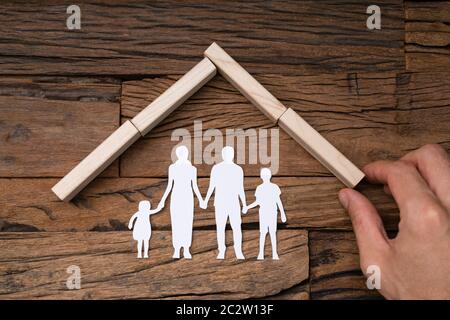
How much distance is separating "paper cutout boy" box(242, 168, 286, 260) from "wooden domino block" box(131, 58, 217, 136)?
0.76ft

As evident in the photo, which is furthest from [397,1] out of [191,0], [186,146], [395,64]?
[186,146]

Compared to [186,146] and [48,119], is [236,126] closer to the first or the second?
[186,146]

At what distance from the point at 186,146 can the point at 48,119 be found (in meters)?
0.28

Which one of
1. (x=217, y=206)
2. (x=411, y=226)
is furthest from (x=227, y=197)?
(x=411, y=226)

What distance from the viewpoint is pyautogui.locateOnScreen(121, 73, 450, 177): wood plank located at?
0.96 metres

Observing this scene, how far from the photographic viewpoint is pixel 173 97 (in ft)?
3.02

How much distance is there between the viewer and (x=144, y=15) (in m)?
1.00

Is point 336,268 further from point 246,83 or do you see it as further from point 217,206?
point 246,83

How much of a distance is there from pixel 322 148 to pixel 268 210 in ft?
0.52

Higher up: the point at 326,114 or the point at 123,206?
the point at 326,114

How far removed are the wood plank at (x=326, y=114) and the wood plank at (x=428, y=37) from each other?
3 centimetres

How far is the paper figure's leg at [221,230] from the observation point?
3.03 feet

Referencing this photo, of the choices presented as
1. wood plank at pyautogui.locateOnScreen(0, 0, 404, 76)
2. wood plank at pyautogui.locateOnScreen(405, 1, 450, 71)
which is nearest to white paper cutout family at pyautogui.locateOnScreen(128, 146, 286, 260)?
wood plank at pyautogui.locateOnScreen(0, 0, 404, 76)

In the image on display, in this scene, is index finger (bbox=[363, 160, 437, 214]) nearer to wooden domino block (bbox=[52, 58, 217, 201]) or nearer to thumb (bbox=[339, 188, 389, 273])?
thumb (bbox=[339, 188, 389, 273])
